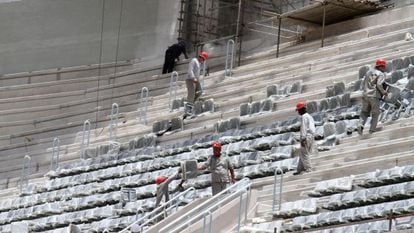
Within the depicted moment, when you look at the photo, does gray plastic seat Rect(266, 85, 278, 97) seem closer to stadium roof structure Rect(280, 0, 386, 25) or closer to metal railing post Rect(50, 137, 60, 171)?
stadium roof structure Rect(280, 0, 386, 25)

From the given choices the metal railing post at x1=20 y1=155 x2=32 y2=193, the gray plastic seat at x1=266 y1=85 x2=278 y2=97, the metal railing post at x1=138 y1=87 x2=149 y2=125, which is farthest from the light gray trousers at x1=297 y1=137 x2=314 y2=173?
the metal railing post at x1=20 y1=155 x2=32 y2=193

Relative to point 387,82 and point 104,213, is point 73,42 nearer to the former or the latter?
point 104,213

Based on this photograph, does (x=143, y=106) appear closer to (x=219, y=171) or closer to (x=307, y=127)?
(x=219, y=171)

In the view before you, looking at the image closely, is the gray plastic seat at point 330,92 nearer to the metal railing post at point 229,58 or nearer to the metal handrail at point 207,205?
the metal handrail at point 207,205

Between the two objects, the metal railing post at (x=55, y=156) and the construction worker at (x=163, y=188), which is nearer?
the construction worker at (x=163, y=188)

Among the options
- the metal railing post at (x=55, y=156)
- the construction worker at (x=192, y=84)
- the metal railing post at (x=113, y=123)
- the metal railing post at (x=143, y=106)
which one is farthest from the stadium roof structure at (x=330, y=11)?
the metal railing post at (x=55, y=156)

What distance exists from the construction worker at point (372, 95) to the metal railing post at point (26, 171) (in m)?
9.47

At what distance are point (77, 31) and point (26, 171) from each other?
4.76 m

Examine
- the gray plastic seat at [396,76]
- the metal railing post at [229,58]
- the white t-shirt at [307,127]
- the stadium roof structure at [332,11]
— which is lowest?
the white t-shirt at [307,127]

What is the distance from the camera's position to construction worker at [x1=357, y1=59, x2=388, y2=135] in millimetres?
18844

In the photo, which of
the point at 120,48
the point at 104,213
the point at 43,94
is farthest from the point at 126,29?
the point at 104,213

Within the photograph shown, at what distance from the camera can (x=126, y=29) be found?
31.6m

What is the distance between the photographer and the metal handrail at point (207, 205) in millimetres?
17156

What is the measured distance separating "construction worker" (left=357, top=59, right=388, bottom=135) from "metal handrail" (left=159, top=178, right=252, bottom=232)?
7.06ft
